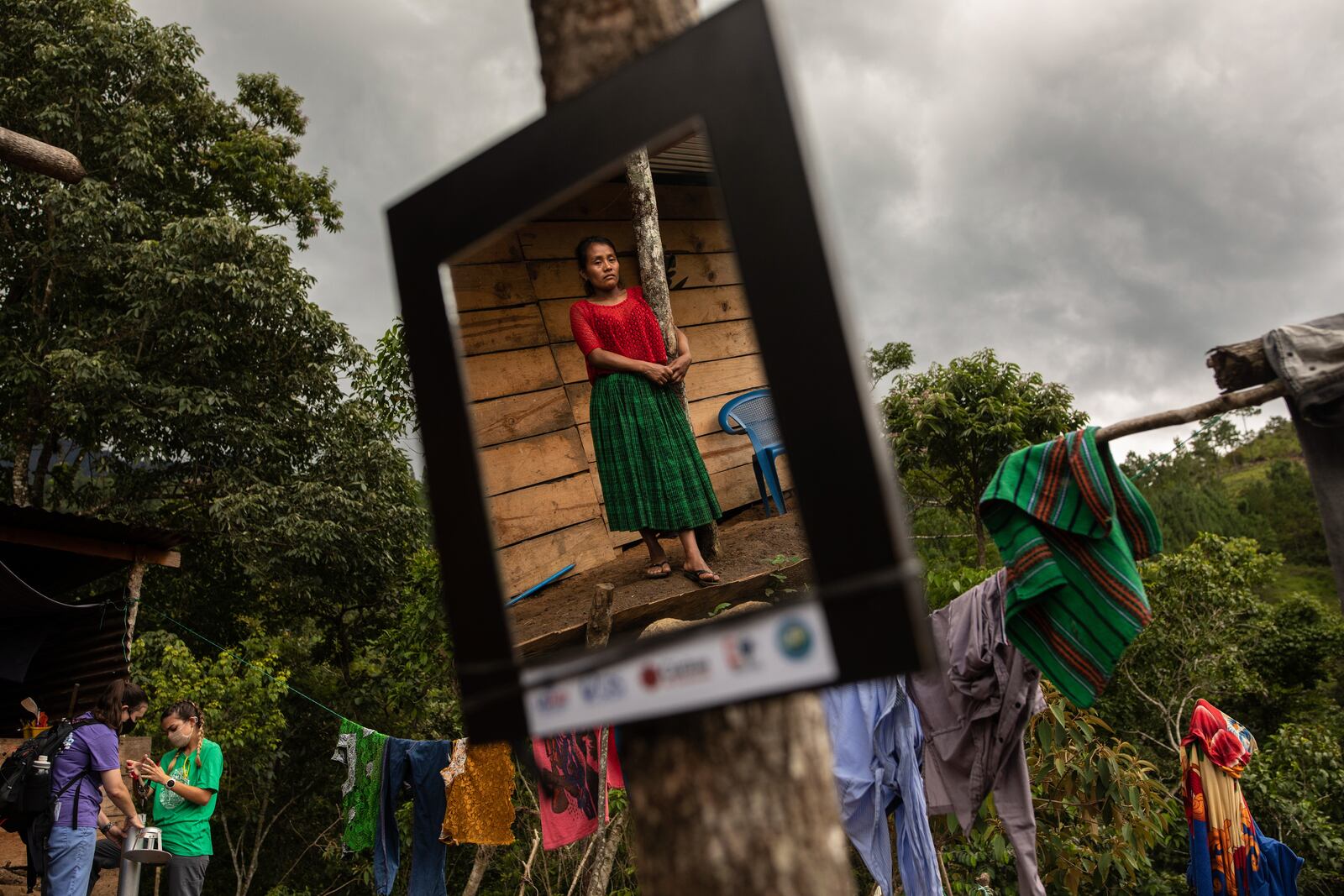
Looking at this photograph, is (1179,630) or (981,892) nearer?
(981,892)

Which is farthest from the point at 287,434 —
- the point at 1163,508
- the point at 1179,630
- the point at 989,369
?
the point at 1163,508

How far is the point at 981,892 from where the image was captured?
Answer: 6.53 meters

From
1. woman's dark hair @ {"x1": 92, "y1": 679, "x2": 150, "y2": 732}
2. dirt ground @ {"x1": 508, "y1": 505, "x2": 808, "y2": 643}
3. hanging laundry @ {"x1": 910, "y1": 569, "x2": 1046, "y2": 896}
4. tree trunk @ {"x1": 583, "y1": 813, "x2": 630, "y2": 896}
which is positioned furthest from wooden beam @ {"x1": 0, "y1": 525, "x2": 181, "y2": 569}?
hanging laundry @ {"x1": 910, "y1": 569, "x2": 1046, "y2": 896}

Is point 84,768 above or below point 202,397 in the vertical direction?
below

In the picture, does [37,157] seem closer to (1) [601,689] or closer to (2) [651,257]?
(2) [651,257]

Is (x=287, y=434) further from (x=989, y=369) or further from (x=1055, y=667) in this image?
(x=1055, y=667)

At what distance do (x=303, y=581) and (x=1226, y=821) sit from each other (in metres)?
→ 7.70

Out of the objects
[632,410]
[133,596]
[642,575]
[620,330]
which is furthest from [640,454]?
[133,596]

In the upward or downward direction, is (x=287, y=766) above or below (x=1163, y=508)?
below

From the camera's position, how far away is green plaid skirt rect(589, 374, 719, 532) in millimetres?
2920

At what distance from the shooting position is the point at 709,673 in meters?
1.02

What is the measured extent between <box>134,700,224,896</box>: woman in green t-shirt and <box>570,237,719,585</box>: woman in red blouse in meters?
2.42

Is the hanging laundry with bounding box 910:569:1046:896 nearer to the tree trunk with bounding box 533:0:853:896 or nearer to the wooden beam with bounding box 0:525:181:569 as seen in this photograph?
the tree trunk with bounding box 533:0:853:896

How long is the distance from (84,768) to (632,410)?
9.18ft
